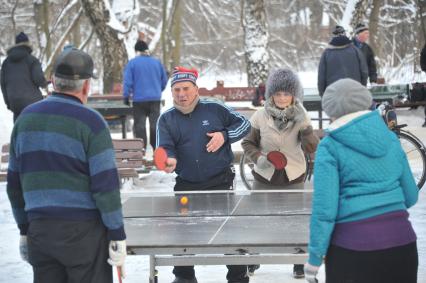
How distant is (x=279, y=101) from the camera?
7.19m

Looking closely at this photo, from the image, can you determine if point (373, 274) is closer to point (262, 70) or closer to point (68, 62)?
point (68, 62)

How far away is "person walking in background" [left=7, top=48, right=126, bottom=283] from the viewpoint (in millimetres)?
4465

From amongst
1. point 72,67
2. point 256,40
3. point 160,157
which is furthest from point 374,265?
point 256,40

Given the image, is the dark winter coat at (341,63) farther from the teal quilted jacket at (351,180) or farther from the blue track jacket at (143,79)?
the teal quilted jacket at (351,180)

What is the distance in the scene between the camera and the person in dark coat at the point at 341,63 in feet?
42.5

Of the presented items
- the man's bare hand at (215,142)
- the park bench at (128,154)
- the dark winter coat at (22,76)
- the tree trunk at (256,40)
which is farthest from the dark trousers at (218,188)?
the tree trunk at (256,40)

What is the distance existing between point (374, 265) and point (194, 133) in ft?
8.31

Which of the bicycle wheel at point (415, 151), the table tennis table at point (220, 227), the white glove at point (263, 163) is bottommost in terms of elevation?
the bicycle wheel at point (415, 151)

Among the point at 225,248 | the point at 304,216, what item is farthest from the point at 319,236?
the point at 304,216

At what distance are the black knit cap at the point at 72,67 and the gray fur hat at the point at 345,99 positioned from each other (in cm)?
114

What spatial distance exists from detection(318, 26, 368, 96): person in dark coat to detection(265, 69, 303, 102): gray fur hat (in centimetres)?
579

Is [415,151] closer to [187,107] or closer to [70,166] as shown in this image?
[187,107]

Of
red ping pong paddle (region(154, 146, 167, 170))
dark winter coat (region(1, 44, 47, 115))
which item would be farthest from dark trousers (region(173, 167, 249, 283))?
dark winter coat (region(1, 44, 47, 115))

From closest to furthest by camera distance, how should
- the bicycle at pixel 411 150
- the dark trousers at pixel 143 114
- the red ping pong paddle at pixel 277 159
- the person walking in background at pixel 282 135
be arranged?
1. the red ping pong paddle at pixel 277 159
2. the person walking in background at pixel 282 135
3. the bicycle at pixel 411 150
4. the dark trousers at pixel 143 114
